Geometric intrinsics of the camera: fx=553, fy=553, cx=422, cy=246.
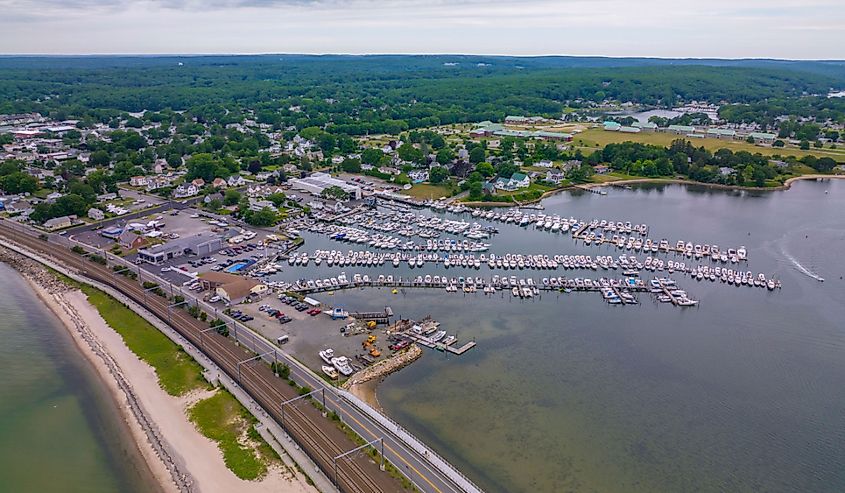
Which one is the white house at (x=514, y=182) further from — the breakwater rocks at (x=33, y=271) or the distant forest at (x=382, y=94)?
the breakwater rocks at (x=33, y=271)

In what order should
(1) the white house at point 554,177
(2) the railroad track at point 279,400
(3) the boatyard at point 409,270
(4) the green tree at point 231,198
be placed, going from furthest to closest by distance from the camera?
(1) the white house at point 554,177, (4) the green tree at point 231,198, (3) the boatyard at point 409,270, (2) the railroad track at point 279,400

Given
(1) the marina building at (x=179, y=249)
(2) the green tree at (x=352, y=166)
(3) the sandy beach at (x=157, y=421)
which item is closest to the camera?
(3) the sandy beach at (x=157, y=421)

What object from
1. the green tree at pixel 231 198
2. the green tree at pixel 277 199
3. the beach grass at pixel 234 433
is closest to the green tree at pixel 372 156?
the green tree at pixel 277 199

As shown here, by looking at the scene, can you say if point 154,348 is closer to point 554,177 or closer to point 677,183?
point 554,177

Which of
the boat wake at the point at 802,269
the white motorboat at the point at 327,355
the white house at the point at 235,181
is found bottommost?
the white motorboat at the point at 327,355

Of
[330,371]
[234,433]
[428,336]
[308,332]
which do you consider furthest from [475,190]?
[234,433]

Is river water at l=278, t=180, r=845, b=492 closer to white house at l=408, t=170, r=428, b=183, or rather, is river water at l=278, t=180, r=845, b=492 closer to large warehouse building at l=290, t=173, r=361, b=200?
large warehouse building at l=290, t=173, r=361, b=200
